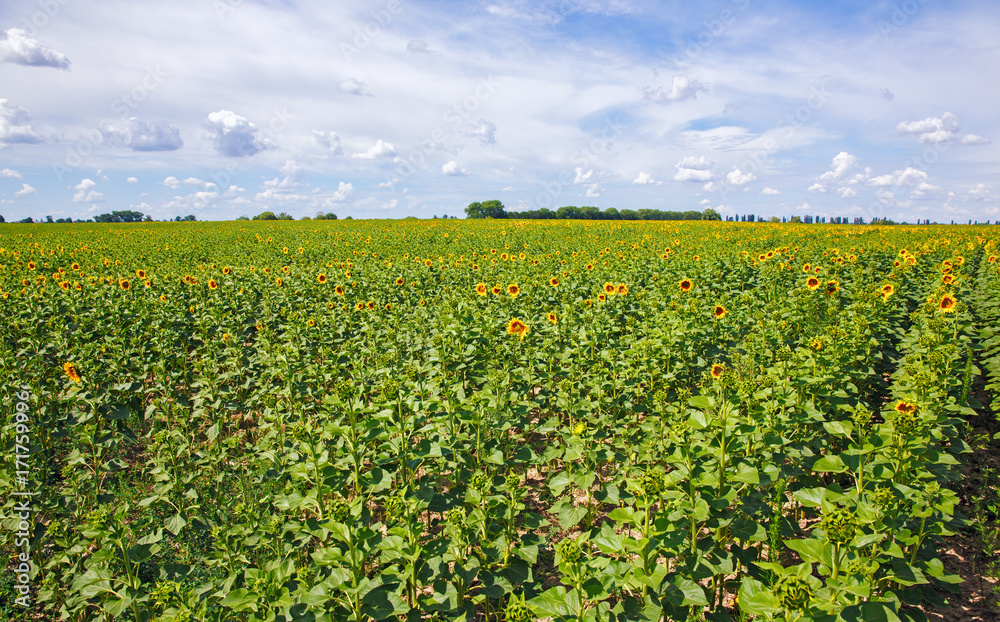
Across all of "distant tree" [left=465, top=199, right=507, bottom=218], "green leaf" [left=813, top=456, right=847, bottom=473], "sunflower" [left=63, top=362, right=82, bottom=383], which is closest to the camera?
"green leaf" [left=813, top=456, right=847, bottom=473]

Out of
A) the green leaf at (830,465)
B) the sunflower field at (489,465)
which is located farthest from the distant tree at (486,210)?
the green leaf at (830,465)

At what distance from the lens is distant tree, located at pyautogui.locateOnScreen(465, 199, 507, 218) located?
63.7 m

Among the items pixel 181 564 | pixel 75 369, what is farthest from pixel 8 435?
pixel 181 564

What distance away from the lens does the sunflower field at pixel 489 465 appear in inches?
102

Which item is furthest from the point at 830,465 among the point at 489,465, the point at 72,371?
the point at 72,371

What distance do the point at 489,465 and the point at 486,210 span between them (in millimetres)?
62359

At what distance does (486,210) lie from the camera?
64062mm

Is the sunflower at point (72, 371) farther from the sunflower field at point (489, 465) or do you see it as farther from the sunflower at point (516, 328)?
the sunflower at point (516, 328)

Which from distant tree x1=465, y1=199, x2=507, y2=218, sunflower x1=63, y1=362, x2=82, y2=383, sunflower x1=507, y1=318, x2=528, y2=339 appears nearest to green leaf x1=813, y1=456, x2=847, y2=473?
sunflower x1=507, y1=318, x2=528, y2=339

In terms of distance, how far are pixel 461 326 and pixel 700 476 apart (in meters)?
3.60

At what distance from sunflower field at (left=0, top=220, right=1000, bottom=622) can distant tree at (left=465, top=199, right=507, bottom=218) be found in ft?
186

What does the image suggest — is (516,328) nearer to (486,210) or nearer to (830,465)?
(830,465)

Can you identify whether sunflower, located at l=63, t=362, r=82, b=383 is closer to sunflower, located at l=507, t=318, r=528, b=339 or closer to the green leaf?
sunflower, located at l=507, t=318, r=528, b=339

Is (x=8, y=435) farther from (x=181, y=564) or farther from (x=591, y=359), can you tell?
(x=591, y=359)
